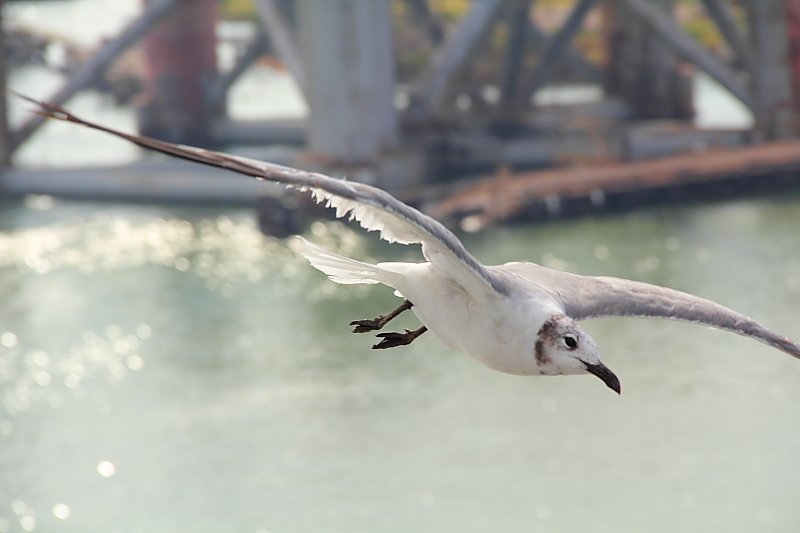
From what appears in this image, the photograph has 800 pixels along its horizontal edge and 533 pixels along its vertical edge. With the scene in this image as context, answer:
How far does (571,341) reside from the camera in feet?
33.0

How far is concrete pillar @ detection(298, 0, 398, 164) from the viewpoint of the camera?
148 feet

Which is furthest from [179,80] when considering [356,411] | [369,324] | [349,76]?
[369,324]

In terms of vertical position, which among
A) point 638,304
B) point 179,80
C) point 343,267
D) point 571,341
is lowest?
point 179,80

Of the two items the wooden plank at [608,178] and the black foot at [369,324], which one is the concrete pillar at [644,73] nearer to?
the wooden plank at [608,178]

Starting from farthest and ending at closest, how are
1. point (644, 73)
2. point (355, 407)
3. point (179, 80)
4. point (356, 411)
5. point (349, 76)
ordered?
point (179, 80) < point (644, 73) < point (349, 76) < point (355, 407) < point (356, 411)

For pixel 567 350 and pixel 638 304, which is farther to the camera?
pixel 638 304

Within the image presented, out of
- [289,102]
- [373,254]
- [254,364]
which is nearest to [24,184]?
[373,254]

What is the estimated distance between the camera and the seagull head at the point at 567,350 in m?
10.1

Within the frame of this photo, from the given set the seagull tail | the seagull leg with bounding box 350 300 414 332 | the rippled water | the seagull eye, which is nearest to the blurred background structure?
the rippled water

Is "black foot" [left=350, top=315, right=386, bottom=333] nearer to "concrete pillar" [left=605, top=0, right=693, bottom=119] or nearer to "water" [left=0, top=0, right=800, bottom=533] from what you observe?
"water" [left=0, top=0, right=800, bottom=533]

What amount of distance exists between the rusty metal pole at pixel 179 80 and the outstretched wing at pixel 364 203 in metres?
57.4

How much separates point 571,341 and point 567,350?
10 centimetres

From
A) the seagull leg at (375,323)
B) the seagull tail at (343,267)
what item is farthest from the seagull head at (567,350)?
the seagull leg at (375,323)

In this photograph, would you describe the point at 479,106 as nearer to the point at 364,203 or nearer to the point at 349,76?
the point at 349,76
